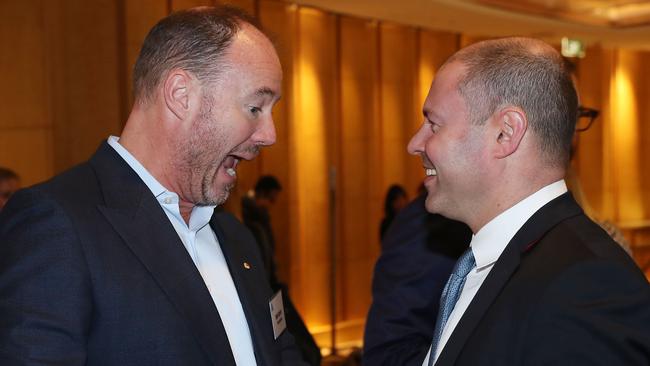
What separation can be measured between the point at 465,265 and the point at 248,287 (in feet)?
1.79

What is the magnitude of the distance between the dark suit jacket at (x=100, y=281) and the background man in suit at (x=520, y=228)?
54 cm

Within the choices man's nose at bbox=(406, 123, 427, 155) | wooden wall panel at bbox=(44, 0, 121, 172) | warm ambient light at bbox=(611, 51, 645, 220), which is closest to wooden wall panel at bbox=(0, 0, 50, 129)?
wooden wall panel at bbox=(44, 0, 121, 172)

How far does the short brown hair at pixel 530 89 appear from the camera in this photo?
4.69ft

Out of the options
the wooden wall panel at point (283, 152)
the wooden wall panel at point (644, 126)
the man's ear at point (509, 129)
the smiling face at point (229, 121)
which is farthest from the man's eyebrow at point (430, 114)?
the wooden wall panel at point (644, 126)

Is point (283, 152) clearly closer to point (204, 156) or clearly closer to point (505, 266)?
point (204, 156)

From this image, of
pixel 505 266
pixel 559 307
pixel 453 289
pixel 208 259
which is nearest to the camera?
pixel 559 307

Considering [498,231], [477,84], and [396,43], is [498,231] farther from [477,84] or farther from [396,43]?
[396,43]

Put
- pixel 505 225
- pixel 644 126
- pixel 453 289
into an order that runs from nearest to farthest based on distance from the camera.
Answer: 1. pixel 505 225
2. pixel 453 289
3. pixel 644 126

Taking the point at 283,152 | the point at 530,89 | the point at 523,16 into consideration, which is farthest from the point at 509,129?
the point at 523,16

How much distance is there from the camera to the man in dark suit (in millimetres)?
1322

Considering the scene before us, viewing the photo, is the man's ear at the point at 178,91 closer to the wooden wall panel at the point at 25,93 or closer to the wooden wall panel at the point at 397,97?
the wooden wall panel at the point at 25,93

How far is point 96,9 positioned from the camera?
17.5 ft

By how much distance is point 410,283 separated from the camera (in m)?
1.94

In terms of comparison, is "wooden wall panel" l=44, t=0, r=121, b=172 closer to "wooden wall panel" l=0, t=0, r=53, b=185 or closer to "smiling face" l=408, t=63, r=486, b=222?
"wooden wall panel" l=0, t=0, r=53, b=185
